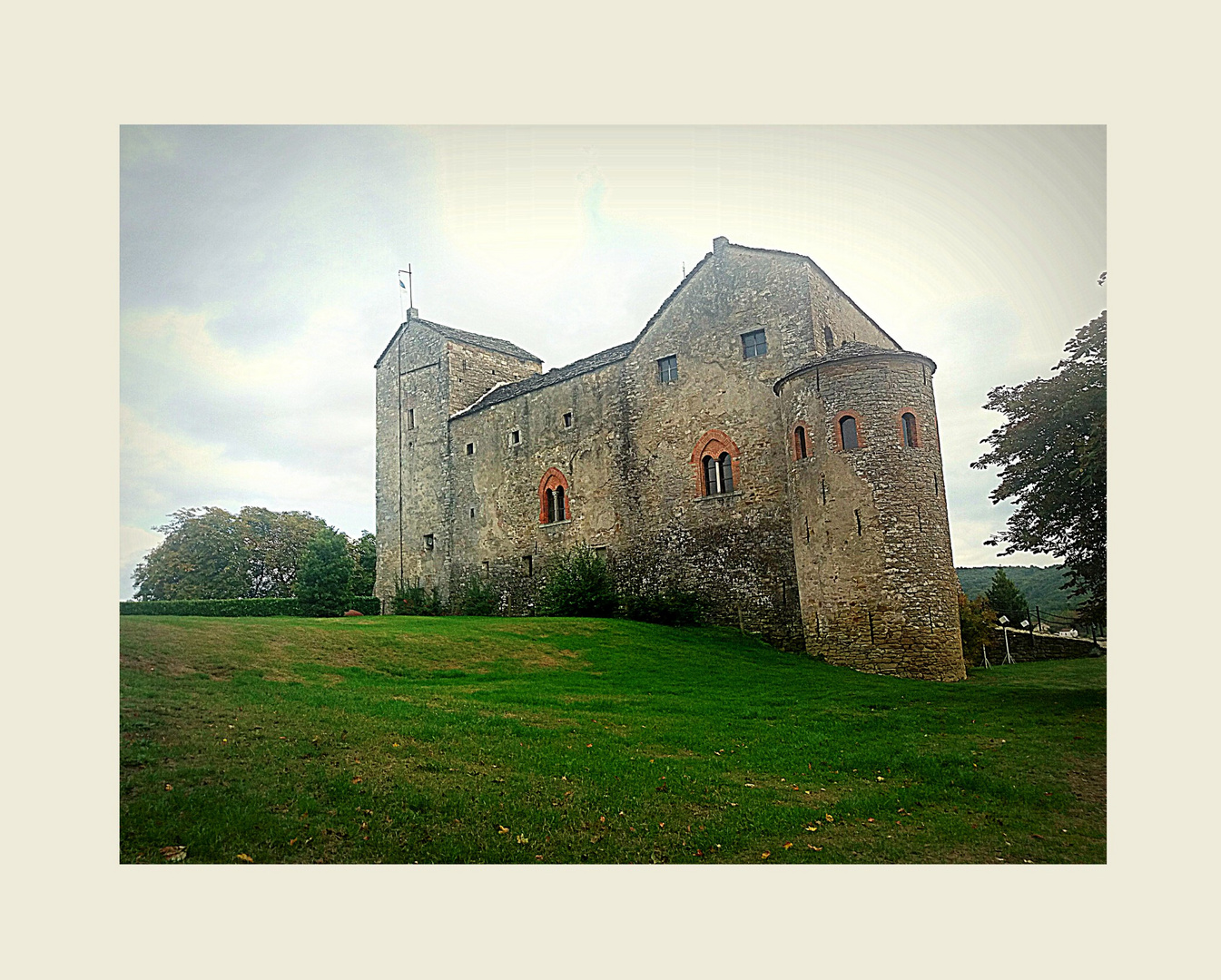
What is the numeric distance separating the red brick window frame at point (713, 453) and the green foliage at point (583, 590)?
3.70m

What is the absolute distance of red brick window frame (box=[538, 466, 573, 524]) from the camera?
23609 millimetres

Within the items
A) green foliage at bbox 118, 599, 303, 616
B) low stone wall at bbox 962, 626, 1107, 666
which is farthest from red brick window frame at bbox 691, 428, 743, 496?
green foliage at bbox 118, 599, 303, 616

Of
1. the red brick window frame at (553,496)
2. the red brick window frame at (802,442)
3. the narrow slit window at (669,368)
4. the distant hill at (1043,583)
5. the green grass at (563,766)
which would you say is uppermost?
the narrow slit window at (669,368)

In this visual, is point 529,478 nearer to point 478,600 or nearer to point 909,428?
point 478,600

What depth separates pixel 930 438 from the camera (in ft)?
51.4

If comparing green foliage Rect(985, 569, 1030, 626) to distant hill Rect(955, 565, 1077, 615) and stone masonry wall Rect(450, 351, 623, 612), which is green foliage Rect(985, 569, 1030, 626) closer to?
distant hill Rect(955, 565, 1077, 615)

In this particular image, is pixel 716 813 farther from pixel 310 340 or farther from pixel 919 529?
pixel 919 529

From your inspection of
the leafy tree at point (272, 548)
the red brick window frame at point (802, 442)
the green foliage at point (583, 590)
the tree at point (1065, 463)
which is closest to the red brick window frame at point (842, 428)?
the red brick window frame at point (802, 442)

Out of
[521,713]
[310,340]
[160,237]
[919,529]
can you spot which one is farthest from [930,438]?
[160,237]

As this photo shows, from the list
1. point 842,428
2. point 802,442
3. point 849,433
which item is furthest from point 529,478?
point 849,433

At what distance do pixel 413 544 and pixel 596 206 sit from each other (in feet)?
67.8

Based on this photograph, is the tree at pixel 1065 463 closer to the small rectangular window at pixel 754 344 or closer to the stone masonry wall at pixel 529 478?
the small rectangular window at pixel 754 344

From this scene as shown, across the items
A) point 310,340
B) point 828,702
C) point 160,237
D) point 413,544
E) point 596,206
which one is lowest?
point 828,702

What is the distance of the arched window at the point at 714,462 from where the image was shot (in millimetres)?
19719
